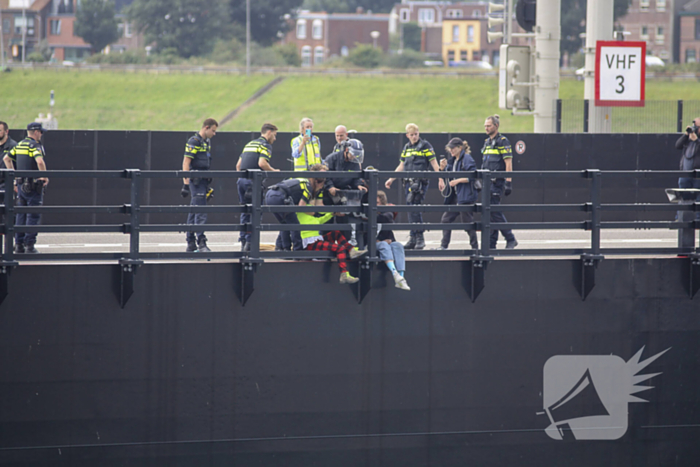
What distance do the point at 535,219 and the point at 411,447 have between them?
28.8ft

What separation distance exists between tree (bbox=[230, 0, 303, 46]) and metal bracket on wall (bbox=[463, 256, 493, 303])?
251 ft

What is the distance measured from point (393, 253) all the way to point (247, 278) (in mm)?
1422

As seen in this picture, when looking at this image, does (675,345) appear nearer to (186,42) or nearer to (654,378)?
(654,378)

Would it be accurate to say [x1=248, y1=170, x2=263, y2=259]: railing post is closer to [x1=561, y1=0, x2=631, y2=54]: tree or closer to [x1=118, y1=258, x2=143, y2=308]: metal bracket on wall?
[x1=118, y1=258, x2=143, y2=308]: metal bracket on wall

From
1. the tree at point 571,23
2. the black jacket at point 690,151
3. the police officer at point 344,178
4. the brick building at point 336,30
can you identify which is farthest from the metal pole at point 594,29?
the brick building at point 336,30

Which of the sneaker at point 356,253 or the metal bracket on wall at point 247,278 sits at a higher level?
the sneaker at point 356,253

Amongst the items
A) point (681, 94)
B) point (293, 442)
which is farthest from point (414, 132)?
point (681, 94)

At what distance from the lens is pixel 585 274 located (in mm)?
8391

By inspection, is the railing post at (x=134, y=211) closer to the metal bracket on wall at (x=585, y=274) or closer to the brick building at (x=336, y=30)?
the metal bracket on wall at (x=585, y=274)

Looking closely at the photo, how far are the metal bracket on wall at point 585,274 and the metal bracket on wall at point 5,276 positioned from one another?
5389mm

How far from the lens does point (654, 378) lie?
8.56m

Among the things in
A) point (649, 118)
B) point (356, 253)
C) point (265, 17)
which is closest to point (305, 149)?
point (356, 253)

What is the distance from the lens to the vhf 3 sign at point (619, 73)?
15914 millimetres

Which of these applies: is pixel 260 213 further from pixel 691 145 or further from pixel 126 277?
pixel 691 145
